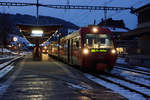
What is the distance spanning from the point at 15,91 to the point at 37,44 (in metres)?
24.4

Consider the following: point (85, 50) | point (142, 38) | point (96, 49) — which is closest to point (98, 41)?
point (96, 49)

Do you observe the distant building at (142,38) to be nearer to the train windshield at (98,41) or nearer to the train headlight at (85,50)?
the train windshield at (98,41)

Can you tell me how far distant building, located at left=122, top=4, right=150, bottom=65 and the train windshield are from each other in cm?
1060

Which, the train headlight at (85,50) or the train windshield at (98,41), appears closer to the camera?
the train headlight at (85,50)

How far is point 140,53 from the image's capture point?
26844mm

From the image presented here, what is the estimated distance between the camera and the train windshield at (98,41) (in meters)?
15.0

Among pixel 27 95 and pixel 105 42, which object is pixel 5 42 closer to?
pixel 105 42

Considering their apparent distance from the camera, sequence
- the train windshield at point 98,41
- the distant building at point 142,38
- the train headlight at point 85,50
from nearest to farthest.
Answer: the train headlight at point 85,50 < the train windshield at point 98,41 < the distant building at point 142,38

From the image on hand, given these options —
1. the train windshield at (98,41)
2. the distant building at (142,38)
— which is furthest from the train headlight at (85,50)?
the distant building at (142,38)

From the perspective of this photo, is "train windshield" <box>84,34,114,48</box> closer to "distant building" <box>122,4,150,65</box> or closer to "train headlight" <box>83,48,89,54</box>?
"train headlight" <box>83,48,89,54</box>

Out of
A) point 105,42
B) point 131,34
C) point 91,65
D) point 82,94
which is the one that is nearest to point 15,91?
point 82,94

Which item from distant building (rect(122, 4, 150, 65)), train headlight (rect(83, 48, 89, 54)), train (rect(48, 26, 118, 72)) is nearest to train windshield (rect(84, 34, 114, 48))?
train (rect(48, 26, 118, 72))

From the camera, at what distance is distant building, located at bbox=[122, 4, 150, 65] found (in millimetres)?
25944

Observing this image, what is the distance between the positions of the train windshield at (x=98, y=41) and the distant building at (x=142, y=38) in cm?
1060
